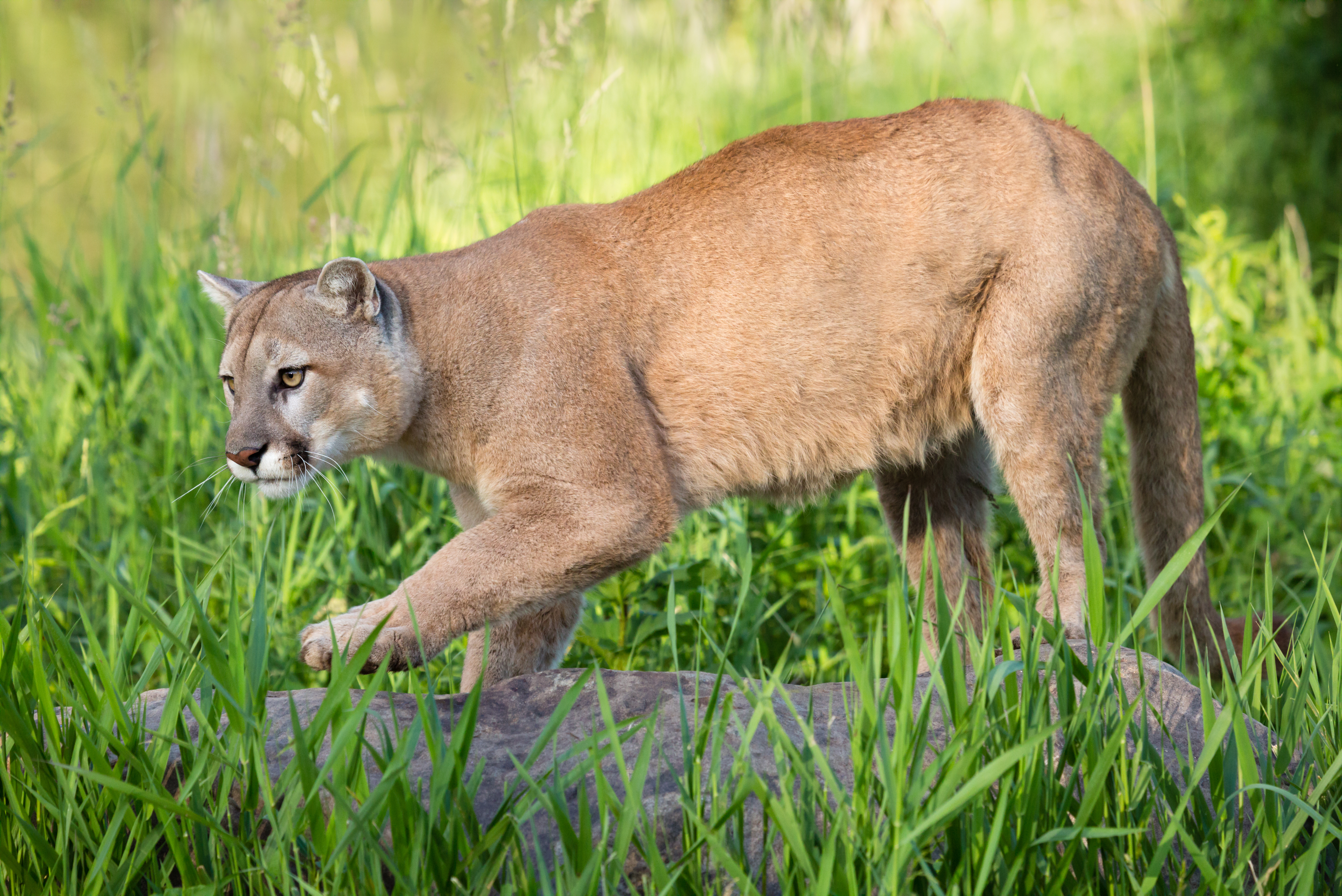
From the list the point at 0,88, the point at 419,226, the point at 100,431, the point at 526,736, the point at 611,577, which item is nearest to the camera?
the point at 526,736

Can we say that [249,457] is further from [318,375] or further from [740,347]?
[740,347]

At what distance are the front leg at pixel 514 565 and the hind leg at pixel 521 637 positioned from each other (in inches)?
8.4

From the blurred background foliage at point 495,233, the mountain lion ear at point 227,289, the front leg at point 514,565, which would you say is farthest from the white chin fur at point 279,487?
the mountain lion ear at point 227,289

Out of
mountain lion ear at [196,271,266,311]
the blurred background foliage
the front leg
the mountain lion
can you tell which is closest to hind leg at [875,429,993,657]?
the blurred background foliage

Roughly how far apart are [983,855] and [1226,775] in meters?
0.66

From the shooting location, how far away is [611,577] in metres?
3.44

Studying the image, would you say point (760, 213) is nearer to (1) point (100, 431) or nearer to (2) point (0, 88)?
(1) point (100, 431)

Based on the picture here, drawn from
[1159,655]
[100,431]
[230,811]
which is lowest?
[1159,655]

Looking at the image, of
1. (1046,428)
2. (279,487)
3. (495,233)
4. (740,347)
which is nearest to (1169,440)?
(1046,428)

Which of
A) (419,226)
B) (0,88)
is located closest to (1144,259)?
(419,226)

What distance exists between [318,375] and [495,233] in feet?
8.97

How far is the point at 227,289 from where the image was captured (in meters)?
3.70

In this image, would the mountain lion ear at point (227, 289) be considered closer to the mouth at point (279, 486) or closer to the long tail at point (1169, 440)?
the mouth at point (279, 486)

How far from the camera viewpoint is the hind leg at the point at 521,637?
3.60m
